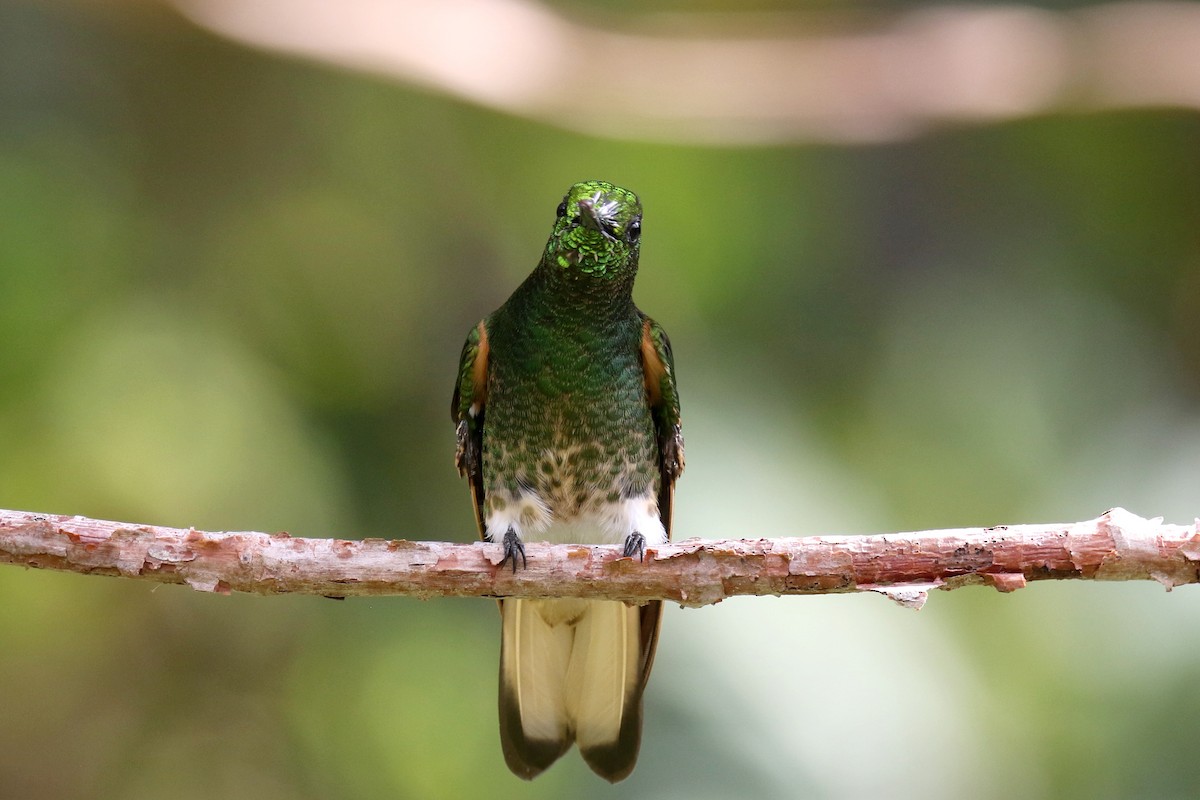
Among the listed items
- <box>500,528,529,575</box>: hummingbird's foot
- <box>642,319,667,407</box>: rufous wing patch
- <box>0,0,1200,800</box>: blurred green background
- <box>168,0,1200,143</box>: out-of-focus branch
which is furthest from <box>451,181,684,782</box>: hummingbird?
<box>168,0,1200,143</box>: out-of-focus branch

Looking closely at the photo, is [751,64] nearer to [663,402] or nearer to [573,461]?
[663,402]

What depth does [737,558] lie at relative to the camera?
10.5ft

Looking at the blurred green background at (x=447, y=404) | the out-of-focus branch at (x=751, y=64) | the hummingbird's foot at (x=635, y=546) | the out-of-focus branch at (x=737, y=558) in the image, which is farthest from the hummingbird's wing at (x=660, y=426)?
the out-of-focus branch at (x=751, y=64)

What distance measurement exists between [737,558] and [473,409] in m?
1.61

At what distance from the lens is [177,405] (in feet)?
19.9

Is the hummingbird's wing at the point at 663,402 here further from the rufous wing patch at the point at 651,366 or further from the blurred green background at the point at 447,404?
the blurred green background at the point at 447,404

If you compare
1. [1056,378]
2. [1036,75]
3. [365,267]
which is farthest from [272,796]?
[1036,75]

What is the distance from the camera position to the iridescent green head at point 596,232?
12.4ft

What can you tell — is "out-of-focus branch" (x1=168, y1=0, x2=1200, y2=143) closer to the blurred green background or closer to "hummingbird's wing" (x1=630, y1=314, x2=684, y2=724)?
the blurred green background

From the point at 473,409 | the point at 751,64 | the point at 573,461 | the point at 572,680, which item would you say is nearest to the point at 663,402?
the point at 573,461

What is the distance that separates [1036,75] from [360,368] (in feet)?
13.9

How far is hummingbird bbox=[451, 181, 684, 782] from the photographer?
13.5 feet

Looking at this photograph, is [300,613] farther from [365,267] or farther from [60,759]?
[365,267]

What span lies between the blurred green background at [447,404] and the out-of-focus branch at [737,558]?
202 cm
